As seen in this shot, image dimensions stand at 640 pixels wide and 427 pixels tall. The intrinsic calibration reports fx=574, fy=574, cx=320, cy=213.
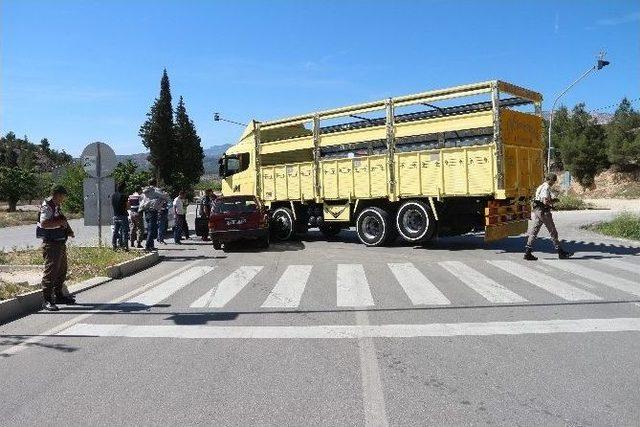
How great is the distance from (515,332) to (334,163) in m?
10.8

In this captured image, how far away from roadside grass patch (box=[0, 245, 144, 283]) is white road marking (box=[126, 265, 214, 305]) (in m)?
1.42

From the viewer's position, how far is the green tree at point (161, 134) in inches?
2736

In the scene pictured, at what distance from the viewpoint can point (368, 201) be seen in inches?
618

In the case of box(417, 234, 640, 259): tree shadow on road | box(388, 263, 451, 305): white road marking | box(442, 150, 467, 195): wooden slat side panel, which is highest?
box(442, 150, 467, 195): wooden slat side panel

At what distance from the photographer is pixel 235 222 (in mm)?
15156

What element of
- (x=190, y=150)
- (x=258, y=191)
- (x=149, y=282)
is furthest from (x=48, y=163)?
(x=149, y=282)

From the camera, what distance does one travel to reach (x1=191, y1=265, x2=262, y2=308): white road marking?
7875 millimetres

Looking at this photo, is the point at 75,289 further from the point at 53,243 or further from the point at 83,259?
the point at 83,259

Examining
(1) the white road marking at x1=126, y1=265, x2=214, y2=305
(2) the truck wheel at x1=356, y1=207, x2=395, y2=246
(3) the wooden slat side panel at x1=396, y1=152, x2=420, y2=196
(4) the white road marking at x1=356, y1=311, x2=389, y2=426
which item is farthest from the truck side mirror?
(4) the white road marking at x1=356, y1=311, x2=389, y2=426

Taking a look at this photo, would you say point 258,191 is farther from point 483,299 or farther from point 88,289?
point 483,299

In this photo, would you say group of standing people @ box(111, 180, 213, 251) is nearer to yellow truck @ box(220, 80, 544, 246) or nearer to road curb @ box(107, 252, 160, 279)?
road curb @ box(107, 252, 160, 279)

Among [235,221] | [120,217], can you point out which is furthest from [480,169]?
[120,217]

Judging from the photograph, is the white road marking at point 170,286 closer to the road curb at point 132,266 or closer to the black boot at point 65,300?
the black boot at point 65,300

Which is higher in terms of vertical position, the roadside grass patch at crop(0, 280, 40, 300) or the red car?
the red car
